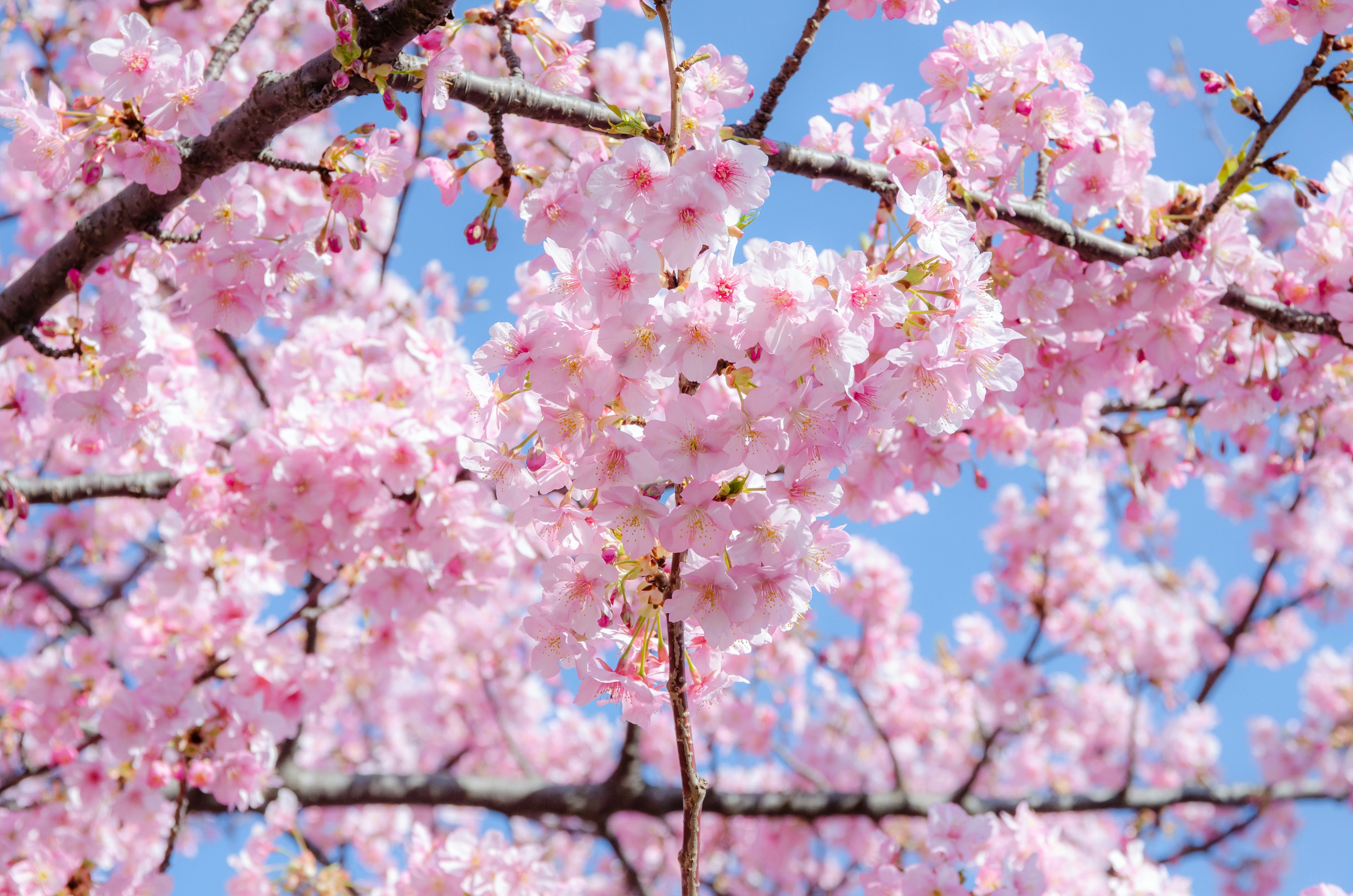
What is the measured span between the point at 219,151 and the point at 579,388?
138 cm

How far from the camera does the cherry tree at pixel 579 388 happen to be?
161cm

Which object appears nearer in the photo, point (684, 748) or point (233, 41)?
point (684, 748)

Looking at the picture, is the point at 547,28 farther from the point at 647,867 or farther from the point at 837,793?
the point at 647,867

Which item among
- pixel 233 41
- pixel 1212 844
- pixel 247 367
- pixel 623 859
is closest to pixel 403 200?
pixel 247 367

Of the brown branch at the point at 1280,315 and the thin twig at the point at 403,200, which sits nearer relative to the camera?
the brown branch at the point at 1280,315

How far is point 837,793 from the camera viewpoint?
4.87m

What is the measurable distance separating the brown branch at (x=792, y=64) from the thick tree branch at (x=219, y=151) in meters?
0.81

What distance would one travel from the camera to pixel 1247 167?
252 cm

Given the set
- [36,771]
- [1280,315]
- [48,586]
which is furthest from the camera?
[48,586]

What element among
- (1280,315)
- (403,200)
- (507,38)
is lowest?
(1280,315)

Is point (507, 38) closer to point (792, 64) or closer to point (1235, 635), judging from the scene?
point (792, 64)

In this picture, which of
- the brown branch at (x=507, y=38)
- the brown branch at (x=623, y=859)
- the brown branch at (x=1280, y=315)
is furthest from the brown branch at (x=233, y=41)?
the brown branch at (x=623, y=859)

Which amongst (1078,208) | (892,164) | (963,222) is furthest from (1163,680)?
(963,222)

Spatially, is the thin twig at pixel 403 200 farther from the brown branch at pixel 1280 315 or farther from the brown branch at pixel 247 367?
the brown branch at pixel 1280 315
